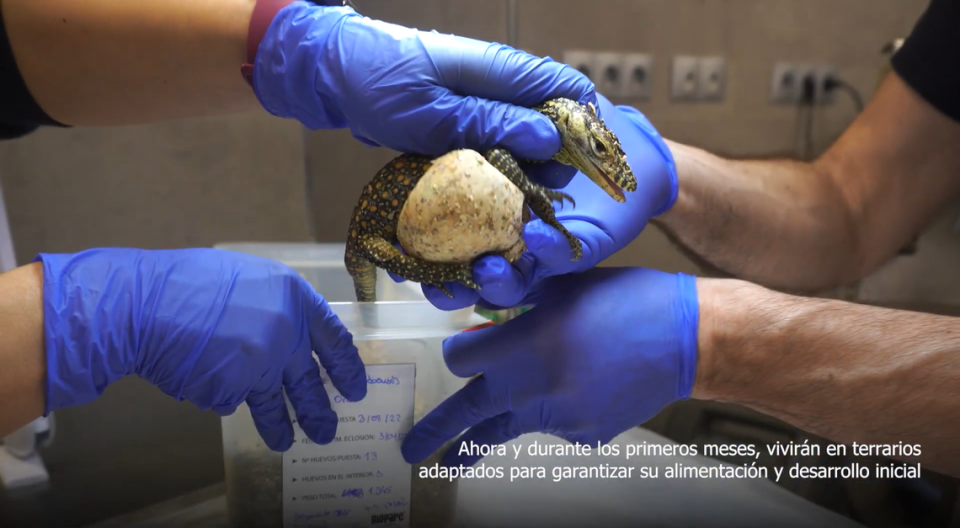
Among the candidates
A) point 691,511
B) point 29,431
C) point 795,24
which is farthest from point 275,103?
point 795,24

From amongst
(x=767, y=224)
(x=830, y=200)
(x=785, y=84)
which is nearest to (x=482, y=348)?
(x=767, y=224)

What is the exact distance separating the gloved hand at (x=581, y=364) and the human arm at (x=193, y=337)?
184 millimetres

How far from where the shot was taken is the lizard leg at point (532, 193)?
811mm

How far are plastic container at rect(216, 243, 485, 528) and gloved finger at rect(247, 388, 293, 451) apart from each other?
20 millimetres

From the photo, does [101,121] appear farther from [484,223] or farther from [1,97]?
[484,223]

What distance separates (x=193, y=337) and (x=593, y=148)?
0.66m

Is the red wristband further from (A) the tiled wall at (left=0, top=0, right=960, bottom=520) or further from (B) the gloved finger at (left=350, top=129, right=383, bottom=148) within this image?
(A) the tiled wall at (left=0, top=0, right=960, bottom=520)

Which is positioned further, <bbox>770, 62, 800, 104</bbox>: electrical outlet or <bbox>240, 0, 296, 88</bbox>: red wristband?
<bbox>770, 62, 800, 104</bbox>: electrical outlet

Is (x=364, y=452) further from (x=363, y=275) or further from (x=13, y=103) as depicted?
(x=13, y=103)

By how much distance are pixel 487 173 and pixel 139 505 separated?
43.9 inches

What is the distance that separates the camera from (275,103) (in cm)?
98

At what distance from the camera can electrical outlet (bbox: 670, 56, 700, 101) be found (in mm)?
1895

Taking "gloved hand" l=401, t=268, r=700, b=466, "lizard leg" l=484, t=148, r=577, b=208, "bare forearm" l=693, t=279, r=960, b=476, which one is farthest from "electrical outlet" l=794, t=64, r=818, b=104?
"lizard leg" l=484, t=148, r=577, b=208

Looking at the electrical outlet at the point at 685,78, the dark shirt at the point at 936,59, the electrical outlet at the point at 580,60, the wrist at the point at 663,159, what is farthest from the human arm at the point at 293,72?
the electrical outlet at the point at 685,78
